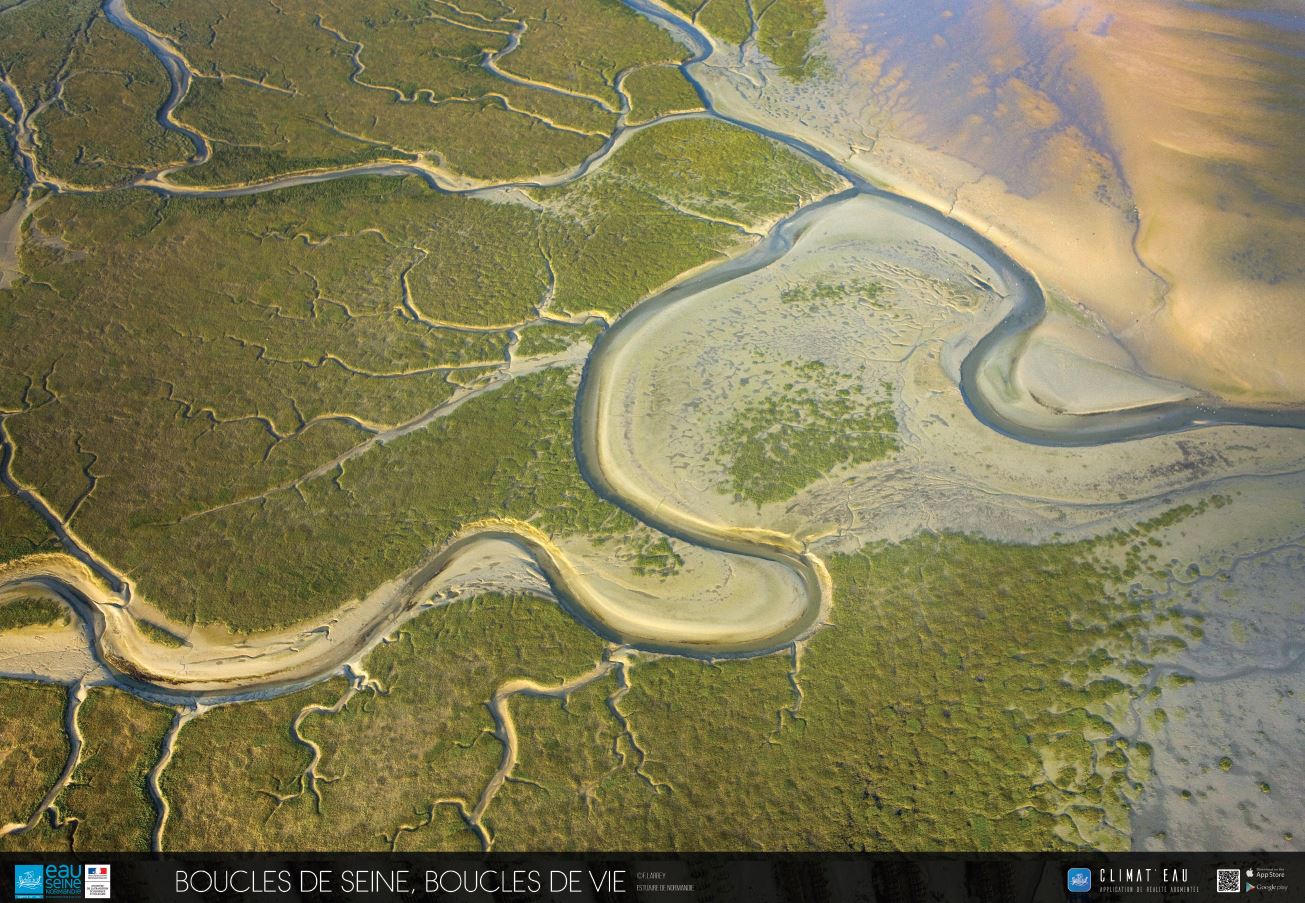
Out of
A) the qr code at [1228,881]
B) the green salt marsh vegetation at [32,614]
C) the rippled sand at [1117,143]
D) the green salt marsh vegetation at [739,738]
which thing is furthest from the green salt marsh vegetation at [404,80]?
the qr code at [1228,881]

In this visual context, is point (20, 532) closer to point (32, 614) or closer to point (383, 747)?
point (32, 614)

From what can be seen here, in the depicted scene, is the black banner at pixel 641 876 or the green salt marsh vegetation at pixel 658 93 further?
the green salt marsh vegetation at pixel 658 93

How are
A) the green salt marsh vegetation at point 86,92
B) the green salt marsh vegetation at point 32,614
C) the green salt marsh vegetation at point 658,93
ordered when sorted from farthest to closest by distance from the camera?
the green salt marsh vegetation at point 658,93
the green salt marsh vegetation at point 86,92
the green salt marsh vegetation at point 32,614

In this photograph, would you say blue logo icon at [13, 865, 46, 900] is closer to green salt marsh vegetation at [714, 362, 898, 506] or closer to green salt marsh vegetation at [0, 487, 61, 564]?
green salt marsh vegetation at [0, 487, 61, 564]

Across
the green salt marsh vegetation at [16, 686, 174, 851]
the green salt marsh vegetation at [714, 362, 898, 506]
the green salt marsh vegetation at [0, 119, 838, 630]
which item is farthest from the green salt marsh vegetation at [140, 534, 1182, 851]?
the green salt marsh vegetation at [714, 362, 898, 506]

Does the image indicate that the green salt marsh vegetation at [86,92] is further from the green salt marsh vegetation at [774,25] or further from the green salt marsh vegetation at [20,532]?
the green salt marsh vegetation at [774,25]

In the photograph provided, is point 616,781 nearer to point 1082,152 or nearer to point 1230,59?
point 1082,152

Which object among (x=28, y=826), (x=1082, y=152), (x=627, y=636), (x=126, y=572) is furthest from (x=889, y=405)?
(x=28, y=826)

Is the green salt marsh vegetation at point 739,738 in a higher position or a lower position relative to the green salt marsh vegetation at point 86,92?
lower
